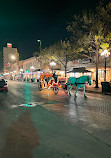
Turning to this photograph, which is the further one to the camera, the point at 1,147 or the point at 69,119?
the point at 69,119

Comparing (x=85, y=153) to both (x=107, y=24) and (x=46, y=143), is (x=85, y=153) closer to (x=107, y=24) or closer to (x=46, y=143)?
(x=46, y=143)

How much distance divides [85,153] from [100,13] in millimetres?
19329

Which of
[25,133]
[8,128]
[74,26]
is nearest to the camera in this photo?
[25,133]

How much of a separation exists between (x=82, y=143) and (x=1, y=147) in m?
2.10

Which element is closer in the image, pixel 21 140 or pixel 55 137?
pixel 21 140

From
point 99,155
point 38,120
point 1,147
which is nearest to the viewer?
point 99,155

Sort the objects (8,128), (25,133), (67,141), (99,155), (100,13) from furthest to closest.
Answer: (100,13)
(8,128)
(25,133)
(67,141)
(99,155)

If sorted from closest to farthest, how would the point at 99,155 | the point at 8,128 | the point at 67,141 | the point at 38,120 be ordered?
the point at 99,155, the point at 67,141, the point at 8,128, the point at 38,120

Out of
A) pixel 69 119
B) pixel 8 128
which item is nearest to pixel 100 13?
pixel 69 119

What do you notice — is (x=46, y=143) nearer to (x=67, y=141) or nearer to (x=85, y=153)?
(x=67, y=141)

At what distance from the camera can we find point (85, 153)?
339 centimetres

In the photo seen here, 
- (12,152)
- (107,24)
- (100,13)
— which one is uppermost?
(100,13)

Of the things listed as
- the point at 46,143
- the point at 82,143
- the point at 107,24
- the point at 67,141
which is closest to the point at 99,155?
the point at 82,143

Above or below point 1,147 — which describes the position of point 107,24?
above
